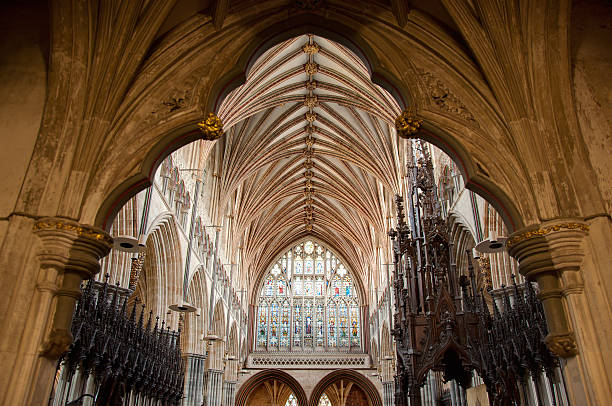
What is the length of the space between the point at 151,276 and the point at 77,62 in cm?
880

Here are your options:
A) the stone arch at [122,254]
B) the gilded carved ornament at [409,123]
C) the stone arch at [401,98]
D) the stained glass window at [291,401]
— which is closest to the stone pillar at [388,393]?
the stained glass window at [291,401]

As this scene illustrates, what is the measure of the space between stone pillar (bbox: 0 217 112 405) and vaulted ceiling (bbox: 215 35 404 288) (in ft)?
22.8

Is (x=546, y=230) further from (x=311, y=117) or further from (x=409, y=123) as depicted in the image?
(x=311, y=117)

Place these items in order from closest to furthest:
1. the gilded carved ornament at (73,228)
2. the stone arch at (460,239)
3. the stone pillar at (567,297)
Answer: the stone pillar at (567,297) < the gilded carved ornament at (73,228) < the stone arch at (460,239)

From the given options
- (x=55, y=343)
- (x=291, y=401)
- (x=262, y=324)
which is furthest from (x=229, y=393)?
(x=55, y=343)

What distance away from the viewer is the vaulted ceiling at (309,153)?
55.2 ft

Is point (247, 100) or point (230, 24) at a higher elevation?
point (247, 100)

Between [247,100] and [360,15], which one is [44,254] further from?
[247,100]

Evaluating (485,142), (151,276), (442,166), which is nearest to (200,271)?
(151,276)

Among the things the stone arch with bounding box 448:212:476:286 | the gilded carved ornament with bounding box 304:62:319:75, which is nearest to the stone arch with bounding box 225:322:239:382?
the gilded carved ornament with bounding box 304:62:319:75

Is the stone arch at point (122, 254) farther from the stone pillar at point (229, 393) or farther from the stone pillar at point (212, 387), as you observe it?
the stone pillar at point (229, 393)

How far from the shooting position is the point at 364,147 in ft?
70.3

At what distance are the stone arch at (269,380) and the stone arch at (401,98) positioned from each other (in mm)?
23709

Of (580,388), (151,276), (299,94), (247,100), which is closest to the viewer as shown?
(580,388)
